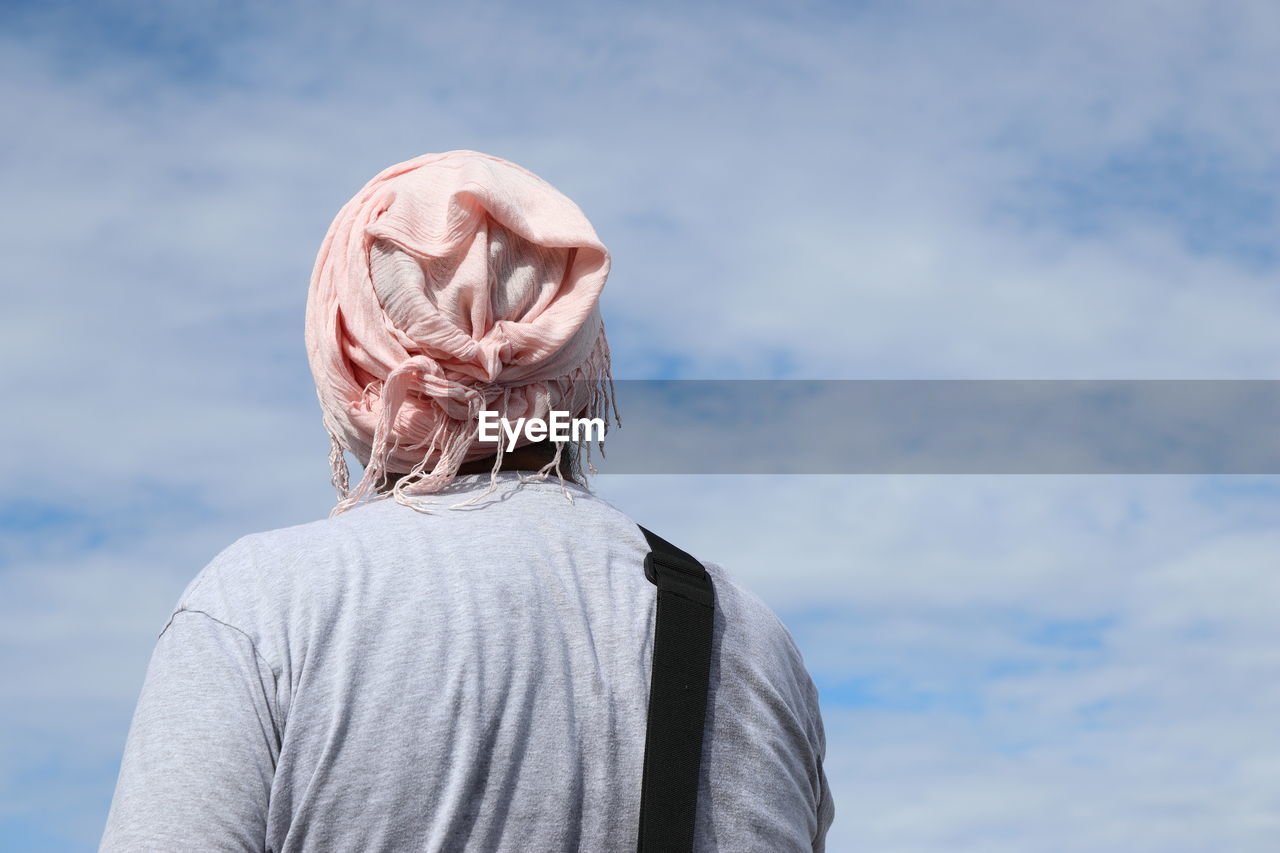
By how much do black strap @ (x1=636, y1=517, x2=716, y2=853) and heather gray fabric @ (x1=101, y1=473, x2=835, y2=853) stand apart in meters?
0.03

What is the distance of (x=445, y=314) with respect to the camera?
2535 mm

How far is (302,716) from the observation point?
2119 mm

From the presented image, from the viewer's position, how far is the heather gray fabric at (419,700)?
6.85 ft

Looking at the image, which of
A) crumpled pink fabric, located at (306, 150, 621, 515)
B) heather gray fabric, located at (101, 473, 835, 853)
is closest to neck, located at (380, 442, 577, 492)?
crumpled pink fabric, located at (306, 150, 621, 515)

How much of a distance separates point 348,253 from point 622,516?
78 centimetres

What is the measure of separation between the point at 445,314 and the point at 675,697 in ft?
2.87

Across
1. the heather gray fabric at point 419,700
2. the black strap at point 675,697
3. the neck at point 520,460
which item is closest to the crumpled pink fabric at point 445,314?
the neck at point 520,460

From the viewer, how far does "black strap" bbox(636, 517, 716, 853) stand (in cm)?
223

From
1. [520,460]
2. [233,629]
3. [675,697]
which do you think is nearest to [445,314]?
[520,460]

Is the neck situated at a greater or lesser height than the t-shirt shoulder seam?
greater

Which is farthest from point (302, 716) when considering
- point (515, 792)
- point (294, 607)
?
point (515, 792)

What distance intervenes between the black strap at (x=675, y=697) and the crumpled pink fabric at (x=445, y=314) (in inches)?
13.9

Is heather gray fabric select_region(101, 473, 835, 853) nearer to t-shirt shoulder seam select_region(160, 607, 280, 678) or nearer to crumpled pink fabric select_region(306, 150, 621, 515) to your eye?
t-shirt shoulder seam select_region(160, 607, 280, 678)

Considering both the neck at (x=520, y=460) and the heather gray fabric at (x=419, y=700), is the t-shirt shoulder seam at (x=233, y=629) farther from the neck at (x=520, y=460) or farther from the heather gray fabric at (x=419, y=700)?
the neck at (x=520, y=460)
